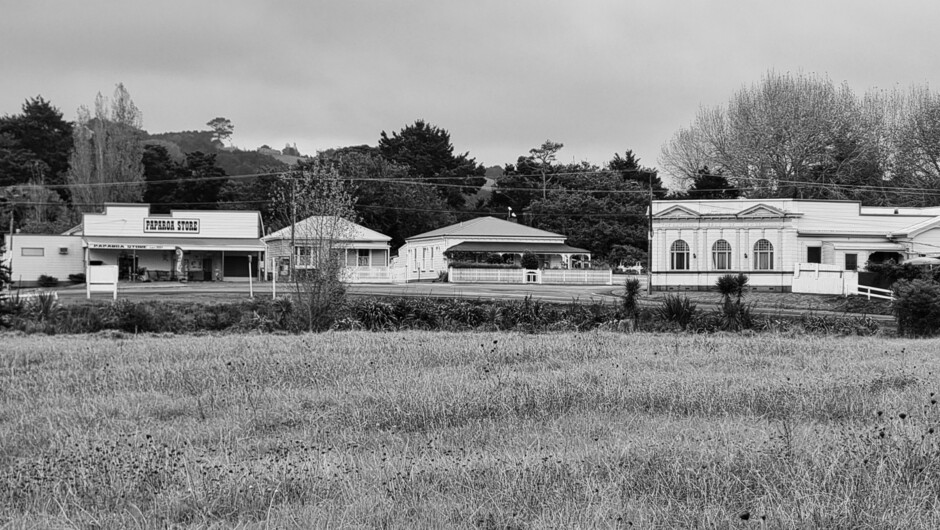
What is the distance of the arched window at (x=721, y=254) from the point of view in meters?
45.4

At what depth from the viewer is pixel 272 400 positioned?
8258mm

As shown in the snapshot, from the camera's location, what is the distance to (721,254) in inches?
1793

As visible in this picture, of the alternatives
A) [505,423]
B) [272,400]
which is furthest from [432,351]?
[505,423]

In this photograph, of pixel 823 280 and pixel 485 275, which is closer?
pixel 823 280

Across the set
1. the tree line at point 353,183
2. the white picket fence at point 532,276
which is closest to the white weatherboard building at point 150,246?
the tree line at point 353,183

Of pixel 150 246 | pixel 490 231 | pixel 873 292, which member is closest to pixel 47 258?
pixel 150 246

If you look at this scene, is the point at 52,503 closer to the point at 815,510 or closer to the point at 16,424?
the point at 16,424

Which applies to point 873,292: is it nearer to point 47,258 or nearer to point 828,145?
point 828,145

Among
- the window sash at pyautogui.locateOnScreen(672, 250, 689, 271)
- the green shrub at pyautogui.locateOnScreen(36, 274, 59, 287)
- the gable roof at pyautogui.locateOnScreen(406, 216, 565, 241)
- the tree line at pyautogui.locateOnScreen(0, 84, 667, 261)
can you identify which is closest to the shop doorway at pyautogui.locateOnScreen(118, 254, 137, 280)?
the green shrub at pyautogui.locateOnScreen(36, 274, 59, 287)

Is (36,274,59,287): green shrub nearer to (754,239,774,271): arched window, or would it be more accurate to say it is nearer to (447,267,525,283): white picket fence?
(447,267,525,283): white picket fence

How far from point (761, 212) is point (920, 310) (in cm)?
2450

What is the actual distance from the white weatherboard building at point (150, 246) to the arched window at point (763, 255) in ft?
101

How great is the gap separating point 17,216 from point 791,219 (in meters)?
58.8

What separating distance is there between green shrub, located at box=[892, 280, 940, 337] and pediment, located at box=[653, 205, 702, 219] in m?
23.7
